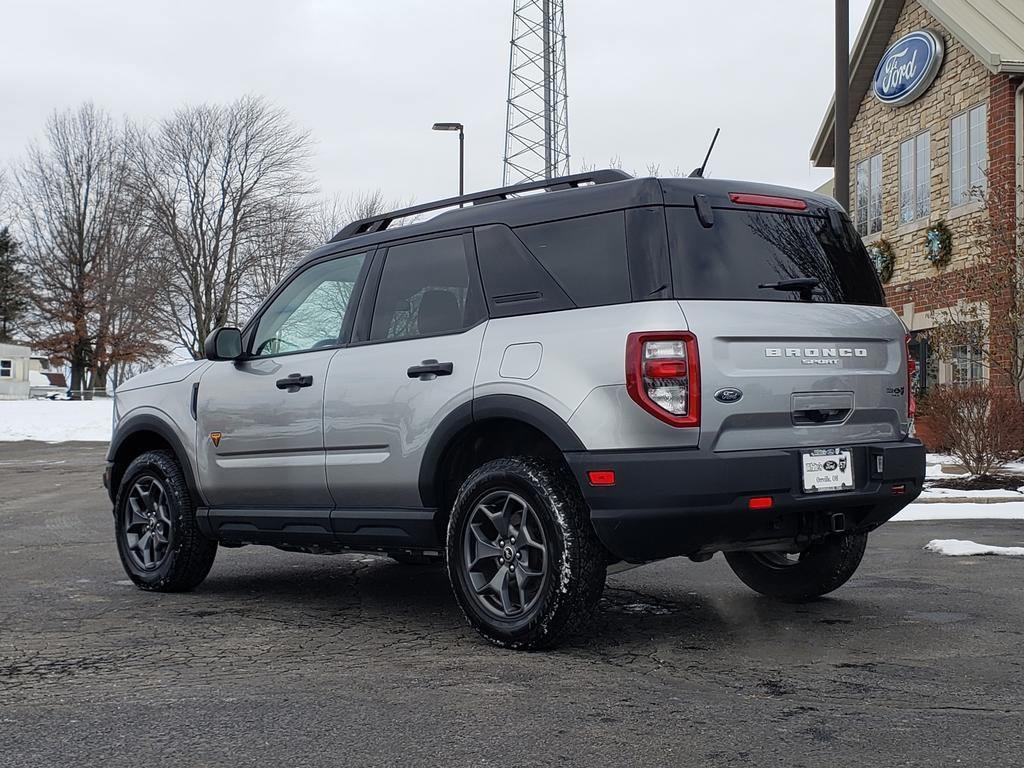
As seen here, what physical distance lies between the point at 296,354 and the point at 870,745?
3.83 metres

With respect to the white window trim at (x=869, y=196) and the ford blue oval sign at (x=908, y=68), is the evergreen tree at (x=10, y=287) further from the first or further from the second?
the ford blue oval sign at (x=908, y=68)

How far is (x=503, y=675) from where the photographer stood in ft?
16.0

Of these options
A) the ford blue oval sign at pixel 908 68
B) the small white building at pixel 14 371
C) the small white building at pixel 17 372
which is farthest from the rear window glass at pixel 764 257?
the small white building at pixel 14 371

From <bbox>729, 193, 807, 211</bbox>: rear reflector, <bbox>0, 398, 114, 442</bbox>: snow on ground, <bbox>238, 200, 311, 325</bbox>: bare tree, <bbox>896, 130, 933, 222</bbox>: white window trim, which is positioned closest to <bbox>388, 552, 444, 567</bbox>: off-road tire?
<bbox>729, 193, 807, 211</bbox>: rear reflector

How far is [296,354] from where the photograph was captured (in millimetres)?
6605

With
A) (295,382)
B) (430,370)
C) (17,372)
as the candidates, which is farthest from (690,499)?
(17,372)

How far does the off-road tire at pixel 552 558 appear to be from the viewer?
5105 millimetres

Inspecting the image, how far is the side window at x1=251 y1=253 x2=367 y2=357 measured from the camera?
654 centimetres

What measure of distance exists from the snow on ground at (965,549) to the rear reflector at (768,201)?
3639 mm

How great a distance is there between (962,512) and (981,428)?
2700 millimetres

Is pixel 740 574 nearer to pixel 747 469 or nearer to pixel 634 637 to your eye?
pixel 634 637

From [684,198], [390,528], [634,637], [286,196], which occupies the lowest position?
[634,637]

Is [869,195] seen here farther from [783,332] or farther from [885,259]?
[783,332]

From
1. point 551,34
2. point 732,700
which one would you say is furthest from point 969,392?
point 551,34
